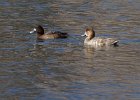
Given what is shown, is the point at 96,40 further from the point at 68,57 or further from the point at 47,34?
the point at 68,57

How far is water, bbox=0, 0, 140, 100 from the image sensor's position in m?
15.9

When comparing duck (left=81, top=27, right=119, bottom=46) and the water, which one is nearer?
the water

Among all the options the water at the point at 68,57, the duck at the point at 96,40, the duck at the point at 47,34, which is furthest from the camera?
the duck at the point at 47,34

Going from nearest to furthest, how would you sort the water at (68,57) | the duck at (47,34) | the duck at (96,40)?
the water at (68,57)
the duck at (96,40)
the duck at (47,34)

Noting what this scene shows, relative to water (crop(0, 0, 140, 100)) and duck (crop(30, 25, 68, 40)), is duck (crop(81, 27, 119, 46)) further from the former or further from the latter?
duck (crop(30, 25, 68, 40))

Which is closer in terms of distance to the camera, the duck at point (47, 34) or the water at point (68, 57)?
the water at point (68, 57)

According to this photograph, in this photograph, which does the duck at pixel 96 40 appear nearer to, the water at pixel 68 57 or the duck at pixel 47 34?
the water at pixel 68 57

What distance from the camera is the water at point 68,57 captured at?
15.9 metres

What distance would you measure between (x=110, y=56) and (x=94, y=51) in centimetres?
140

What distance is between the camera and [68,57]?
20281 mm

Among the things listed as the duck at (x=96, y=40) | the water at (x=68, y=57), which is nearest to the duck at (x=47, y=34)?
the water at (x=68, y=57)

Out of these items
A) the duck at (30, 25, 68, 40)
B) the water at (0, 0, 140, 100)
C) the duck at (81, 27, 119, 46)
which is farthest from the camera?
the duck at (30, 25, 68, 40)

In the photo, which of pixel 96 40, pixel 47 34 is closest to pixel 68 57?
pixel 96 40

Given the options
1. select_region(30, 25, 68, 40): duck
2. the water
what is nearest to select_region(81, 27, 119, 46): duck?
the water
